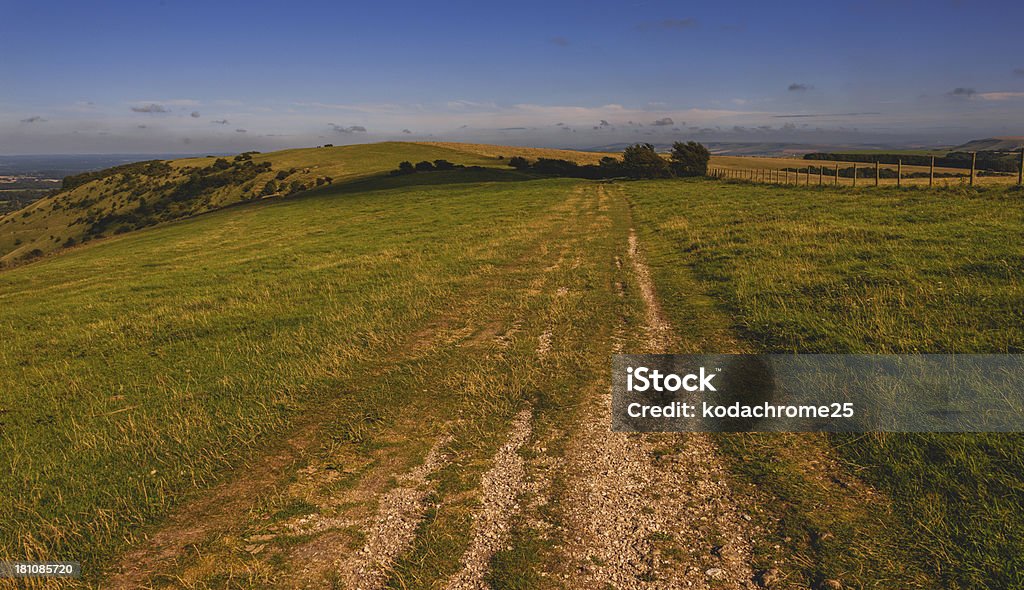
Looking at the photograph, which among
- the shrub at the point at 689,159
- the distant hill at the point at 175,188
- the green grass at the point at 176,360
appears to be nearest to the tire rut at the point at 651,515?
the green grass at the point at 176,360

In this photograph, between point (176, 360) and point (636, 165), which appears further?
point (636, 165)

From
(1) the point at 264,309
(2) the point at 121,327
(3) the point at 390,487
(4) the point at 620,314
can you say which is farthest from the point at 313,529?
(2) the point at 121,327

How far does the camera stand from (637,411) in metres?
7.15

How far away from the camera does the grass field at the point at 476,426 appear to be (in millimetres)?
4508

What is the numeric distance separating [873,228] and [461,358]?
16.8m

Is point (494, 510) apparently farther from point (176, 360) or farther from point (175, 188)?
point (175, 188)

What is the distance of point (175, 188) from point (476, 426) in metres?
105

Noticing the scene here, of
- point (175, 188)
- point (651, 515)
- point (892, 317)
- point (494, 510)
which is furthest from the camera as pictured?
point (175, 188)

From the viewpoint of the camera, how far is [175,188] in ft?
291

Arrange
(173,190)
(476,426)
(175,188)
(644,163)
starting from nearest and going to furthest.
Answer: (476,426)
(644,163)
(173,190)
(175,188)

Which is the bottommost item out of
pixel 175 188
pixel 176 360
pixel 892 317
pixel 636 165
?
pixel 176 360

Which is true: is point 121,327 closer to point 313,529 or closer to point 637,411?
point 313,529

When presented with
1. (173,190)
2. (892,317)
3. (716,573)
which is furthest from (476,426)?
(173,190)

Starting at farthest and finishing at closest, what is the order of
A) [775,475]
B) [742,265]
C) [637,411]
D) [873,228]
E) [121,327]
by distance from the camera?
[873,228]
[742,265]
[121,327]
[637,411]
[775,475]
